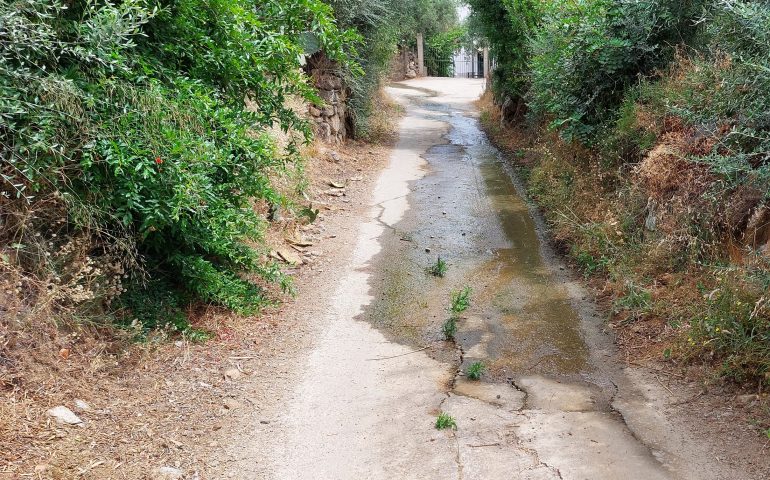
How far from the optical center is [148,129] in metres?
4.73

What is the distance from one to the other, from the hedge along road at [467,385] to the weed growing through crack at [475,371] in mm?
54

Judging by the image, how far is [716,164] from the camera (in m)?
5.27

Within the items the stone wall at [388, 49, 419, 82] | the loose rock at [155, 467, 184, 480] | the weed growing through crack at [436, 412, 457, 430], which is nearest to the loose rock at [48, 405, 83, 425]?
the loose rock at [155, 467, 184, 480]

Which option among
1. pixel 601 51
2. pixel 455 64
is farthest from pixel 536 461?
pixel 455 64

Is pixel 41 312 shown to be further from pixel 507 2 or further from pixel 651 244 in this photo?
pixel 507 2

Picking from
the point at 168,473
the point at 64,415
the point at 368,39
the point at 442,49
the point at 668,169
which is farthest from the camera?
the point at 442,49

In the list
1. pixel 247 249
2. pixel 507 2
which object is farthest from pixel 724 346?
pixel 507 2

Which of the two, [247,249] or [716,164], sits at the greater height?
[716,164]

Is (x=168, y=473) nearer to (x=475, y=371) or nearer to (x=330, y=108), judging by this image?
(x=475, y=371)

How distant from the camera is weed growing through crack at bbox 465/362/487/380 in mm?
4801

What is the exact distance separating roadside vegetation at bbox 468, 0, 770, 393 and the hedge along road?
512 millimetres

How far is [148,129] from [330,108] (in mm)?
9365

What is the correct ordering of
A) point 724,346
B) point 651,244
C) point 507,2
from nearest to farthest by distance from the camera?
point 724,346
point 651,244
point 507,2

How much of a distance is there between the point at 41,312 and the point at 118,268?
658 mm
